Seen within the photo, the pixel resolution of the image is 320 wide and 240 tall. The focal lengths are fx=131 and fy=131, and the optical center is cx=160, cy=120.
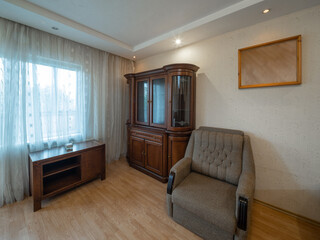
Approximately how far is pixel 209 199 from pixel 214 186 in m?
0.26

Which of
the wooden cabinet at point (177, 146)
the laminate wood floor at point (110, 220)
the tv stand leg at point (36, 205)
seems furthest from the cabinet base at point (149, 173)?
the tv stand leg at point (36, 205)

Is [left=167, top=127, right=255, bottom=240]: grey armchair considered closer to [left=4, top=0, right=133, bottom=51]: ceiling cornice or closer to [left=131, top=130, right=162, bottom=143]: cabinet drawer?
[left=131, top=130, right=162, bottom=143]: cabinet drawer

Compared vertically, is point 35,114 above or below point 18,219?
above

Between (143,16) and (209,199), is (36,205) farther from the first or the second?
(143,16)

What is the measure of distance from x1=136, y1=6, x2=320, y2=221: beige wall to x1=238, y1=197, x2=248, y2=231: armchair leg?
1020 mm

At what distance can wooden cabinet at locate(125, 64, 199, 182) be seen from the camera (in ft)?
7.31

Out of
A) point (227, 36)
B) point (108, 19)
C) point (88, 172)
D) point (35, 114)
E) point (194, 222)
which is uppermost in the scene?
point (108, 19)

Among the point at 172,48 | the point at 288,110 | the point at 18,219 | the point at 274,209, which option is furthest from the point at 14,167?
the point at 288,110

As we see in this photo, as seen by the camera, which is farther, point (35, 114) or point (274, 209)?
point (35, 114)

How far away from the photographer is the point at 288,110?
1.66 metres

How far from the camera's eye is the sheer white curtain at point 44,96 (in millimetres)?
1814

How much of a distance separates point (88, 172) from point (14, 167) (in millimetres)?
969

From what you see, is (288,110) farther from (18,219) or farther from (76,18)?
(18,219)

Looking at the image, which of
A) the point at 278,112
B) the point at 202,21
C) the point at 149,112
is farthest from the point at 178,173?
the point at 202,21
